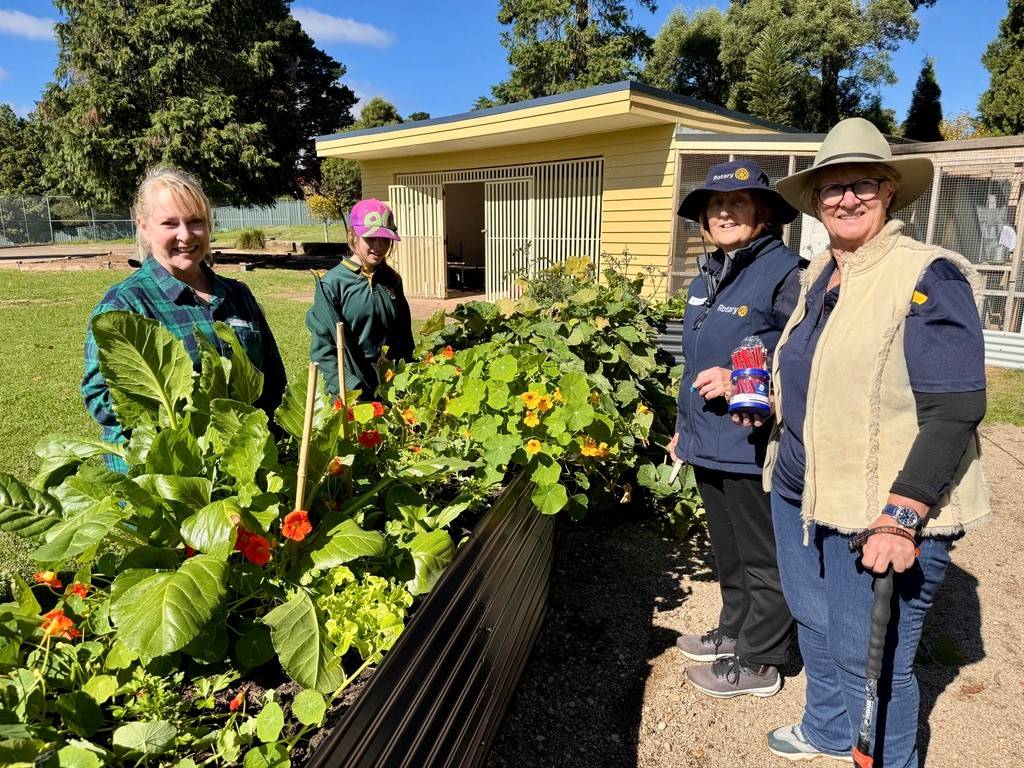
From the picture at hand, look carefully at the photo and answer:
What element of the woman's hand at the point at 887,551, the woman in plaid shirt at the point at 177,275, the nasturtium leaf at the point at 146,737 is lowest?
the nasturtium leaf at the point at 146,737

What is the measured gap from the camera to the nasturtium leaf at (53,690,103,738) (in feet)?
3.24

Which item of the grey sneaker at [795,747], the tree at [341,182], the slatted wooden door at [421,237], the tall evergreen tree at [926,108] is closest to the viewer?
the grey sneaker at [795,747]

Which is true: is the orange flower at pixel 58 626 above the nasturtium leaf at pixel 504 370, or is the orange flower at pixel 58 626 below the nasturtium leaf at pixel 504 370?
below

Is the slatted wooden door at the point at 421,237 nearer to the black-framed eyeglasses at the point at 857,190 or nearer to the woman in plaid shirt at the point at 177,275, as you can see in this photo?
the woman in plaid shirt at the point at 177,275

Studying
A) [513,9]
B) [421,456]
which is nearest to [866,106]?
[513,9]

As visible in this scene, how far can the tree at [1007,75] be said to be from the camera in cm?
1833

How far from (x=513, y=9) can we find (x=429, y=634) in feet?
98.6

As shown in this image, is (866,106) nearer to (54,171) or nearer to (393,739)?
(54,171)

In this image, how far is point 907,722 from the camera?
177 cm

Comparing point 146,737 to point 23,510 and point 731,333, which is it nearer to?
point 23,510

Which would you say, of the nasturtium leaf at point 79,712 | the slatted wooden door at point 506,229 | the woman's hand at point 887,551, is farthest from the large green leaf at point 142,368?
the slatted wooden door at point 506,229

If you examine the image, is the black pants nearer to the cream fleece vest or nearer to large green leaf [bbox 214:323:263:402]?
the cream fleece vest

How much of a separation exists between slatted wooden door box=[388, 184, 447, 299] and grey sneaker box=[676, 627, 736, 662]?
1180 cm

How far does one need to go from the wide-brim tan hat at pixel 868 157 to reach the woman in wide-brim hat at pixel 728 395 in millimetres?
314
